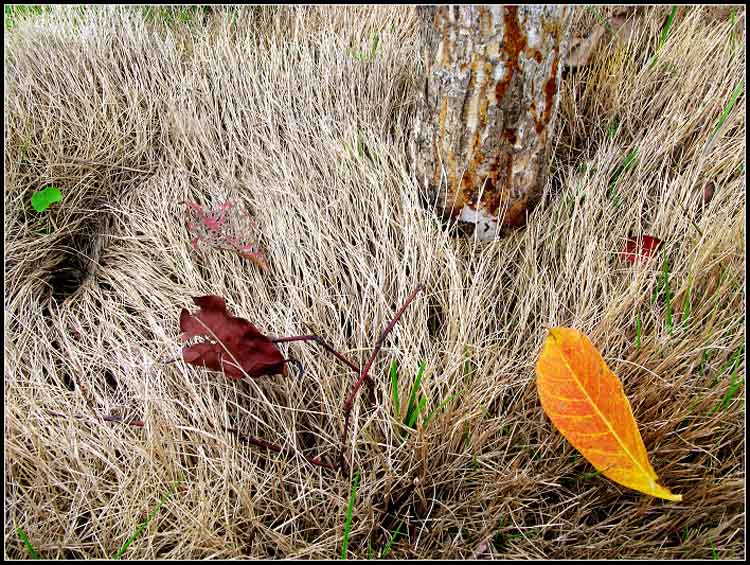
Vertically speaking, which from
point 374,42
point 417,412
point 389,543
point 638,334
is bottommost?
point 389,543

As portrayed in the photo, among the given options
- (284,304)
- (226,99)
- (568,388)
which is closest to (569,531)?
(568,388)

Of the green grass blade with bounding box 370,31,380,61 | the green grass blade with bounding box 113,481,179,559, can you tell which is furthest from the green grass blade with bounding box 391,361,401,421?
the green grass blade with bounding box 370,31,380,61

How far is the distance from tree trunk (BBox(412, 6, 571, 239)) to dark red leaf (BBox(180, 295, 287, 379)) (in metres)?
0.61

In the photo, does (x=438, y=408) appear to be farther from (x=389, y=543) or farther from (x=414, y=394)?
(x=389, y=543)

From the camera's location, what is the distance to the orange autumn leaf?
0.97 metres

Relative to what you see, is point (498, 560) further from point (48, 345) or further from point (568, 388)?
point (48, 345)

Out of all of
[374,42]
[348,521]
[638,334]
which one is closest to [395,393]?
[348,521]

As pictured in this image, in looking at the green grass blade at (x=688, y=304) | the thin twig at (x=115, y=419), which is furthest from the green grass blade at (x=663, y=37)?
the thin twig at (x=115, y=419)

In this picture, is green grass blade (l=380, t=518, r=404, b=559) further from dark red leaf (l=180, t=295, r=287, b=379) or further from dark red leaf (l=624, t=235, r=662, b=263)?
dark red leaf (l=624, t=235, r=662, b=263)

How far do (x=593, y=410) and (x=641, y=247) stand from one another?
1.56ft

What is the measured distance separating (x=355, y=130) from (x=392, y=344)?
0.67 metres

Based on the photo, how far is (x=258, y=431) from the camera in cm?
116

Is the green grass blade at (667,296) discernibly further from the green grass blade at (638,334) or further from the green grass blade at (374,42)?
the green grass blade at (374,42)

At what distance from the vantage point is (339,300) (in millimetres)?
1283
